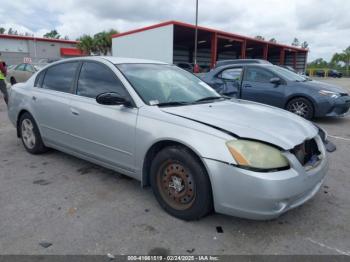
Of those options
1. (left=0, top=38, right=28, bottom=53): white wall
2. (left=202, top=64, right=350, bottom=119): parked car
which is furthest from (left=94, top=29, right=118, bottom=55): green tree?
(left=202, top=64, right=350, bottom=119): parked car

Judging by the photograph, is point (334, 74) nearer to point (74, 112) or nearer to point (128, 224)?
point (74, 112)

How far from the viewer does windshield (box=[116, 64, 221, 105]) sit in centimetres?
333

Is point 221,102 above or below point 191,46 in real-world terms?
below

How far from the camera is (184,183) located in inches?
110

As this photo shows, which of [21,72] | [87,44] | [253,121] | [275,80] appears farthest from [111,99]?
[87,44]

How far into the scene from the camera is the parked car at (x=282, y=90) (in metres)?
7.38

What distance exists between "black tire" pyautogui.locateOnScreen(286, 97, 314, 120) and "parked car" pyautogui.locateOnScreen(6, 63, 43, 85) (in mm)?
13182

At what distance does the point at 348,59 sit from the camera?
7488cm

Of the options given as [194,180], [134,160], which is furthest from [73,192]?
[194,180]

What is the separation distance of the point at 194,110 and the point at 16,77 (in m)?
16.5

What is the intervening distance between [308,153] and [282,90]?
5137 mm

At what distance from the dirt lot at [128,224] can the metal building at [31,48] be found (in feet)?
136

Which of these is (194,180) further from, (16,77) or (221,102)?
(16,77)

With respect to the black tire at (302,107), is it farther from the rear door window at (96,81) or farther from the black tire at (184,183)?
the black tire at (184,183)
